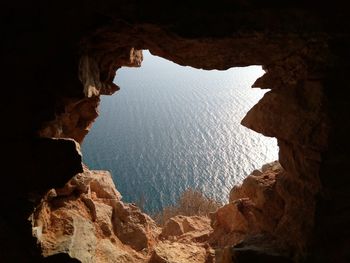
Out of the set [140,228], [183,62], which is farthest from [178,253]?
[183,62]

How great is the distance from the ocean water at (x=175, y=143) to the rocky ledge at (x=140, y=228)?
32097mm

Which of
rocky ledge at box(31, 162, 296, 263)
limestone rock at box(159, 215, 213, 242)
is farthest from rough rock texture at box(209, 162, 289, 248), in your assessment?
limestone rock at box(159, 215, 213, 242)

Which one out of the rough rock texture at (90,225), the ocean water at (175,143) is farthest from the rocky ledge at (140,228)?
the ocean water at (175,143)

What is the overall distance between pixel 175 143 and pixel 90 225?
57746 millimetres

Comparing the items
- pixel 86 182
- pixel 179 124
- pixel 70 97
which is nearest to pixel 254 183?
pixel 86 182

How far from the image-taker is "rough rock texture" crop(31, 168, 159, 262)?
10.4 m

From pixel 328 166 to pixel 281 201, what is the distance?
3.28 meters

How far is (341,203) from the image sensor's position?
9281 mm

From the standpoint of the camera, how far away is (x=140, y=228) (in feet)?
46.1

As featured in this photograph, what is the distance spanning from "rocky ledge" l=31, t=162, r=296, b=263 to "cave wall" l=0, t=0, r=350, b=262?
1.10m

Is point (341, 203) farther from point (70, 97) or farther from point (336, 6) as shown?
point (70, 97)

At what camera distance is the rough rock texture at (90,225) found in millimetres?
10367

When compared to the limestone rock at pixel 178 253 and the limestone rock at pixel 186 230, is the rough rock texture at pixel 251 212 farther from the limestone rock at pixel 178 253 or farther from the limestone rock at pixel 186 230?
the limestone rock at pixel 178 253

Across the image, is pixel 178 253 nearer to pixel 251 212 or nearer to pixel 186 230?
pixel 251 212
